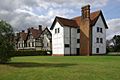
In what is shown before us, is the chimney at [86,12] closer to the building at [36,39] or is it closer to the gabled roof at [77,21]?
the gabled roof at [77,21]

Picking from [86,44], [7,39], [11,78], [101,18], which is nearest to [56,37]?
[86,44]

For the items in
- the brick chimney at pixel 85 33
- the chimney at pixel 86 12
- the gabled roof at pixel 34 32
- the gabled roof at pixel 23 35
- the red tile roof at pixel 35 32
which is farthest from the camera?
the gabled roof at pixel 23 35

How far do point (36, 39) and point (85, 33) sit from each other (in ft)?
97.0

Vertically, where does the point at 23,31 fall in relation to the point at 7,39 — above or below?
above

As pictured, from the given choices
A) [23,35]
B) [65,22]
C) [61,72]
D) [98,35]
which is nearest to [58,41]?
[65,22]

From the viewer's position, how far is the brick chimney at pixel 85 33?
55.0m

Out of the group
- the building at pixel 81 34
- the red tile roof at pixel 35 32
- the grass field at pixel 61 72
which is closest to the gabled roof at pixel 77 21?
the building at pixel 81 34

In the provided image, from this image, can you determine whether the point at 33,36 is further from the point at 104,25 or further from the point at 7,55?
the point at 7,55

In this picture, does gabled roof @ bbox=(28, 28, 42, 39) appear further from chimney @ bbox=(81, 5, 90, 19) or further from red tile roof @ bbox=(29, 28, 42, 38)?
chimney @ bbox=(81, 5, 90, 19)

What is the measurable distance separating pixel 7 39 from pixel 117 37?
7173cm

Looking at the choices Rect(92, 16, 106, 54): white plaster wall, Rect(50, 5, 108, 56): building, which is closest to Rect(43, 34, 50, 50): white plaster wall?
Rect(50, 5, 108, 56): building

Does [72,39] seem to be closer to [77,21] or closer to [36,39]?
[77,21]

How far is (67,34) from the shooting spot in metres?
→ 56.6

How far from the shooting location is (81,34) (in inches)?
2259
